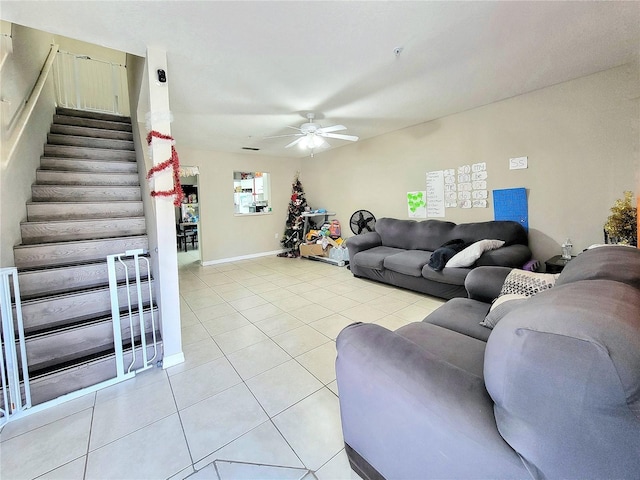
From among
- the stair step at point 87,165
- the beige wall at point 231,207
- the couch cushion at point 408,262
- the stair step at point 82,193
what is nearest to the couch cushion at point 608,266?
the couch cushion at point 408,262

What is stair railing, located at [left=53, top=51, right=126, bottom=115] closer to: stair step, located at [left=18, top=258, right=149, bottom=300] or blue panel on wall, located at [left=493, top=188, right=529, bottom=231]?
stair step, located at [left=18, top=258, right=149, bottom=300]

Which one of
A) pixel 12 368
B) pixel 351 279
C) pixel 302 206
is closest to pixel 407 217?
pixel 351 279

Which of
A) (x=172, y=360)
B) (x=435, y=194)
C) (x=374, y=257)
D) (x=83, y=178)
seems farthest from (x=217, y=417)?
(x=435, y=194)

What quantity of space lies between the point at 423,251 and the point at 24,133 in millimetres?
4684

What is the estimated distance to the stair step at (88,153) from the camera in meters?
3.09

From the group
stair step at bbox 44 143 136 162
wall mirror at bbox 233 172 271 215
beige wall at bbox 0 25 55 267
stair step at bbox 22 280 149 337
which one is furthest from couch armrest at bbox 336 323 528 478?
wall mirror at bbox 233 172 271 215

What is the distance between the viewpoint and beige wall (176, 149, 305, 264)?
5.51 metres

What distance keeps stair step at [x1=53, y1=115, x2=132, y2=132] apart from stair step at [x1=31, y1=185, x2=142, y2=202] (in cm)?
142

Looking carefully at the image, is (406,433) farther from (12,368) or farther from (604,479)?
(12,368)

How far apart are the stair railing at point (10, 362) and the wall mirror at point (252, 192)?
4.64 m

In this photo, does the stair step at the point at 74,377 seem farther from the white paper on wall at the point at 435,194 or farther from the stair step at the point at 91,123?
the white paper on wall at the point at 435,194

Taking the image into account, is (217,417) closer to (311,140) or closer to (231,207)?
(311,140)

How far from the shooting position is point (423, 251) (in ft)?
12.7

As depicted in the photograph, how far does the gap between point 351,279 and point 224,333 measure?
2.22 metres
